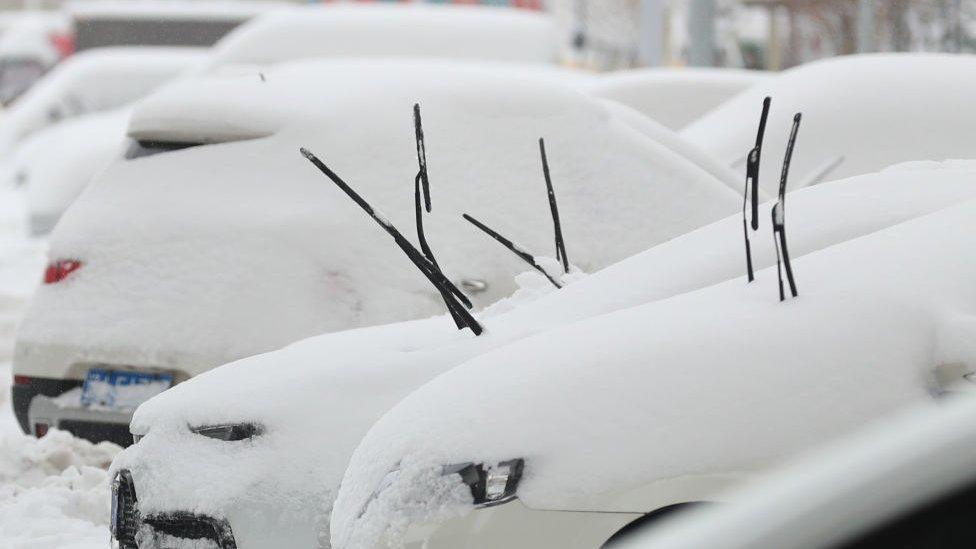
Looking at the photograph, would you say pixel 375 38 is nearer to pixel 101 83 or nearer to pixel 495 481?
pixel 101 83

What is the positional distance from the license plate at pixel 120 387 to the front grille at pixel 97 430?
61 mm

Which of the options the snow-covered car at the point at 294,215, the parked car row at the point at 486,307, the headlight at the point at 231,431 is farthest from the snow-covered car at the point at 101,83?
the headlight at the point at 231,431

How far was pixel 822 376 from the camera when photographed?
10.4ft

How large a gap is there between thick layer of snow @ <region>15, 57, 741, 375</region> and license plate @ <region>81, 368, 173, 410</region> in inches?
2.0

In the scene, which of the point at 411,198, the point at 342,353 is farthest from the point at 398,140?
the point at 342,353

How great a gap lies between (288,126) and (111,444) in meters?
1.17

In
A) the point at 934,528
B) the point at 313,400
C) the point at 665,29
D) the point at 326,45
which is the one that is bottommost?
the point at 665,29

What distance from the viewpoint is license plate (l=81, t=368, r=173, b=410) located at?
213 inches

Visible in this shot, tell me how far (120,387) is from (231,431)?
1626 millimetres

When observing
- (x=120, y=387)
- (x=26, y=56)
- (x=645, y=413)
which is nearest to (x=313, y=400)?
(x=645, y=413)

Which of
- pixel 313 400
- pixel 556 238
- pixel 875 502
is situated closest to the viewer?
pixel 875 502

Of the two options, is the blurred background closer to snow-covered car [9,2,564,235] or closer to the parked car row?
snow-covered car [9,2,564,235]

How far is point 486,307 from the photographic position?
4957 millimetres

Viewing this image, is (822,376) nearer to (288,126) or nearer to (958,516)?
(958,516)
